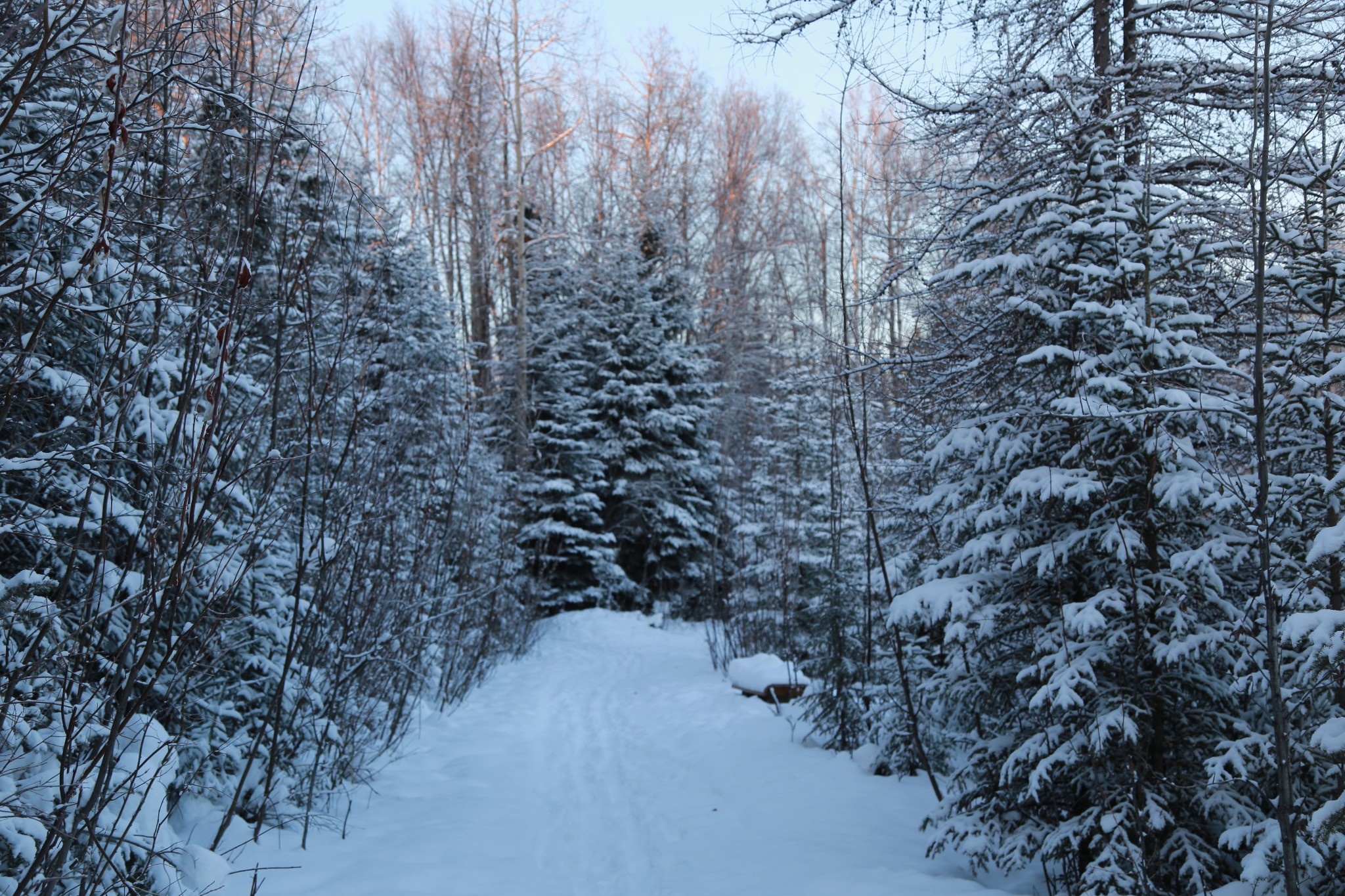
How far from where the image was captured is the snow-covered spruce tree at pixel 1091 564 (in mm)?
3484

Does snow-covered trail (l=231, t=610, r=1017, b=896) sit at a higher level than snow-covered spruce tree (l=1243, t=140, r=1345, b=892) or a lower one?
lower

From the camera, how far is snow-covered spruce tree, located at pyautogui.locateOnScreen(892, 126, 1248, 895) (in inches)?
137

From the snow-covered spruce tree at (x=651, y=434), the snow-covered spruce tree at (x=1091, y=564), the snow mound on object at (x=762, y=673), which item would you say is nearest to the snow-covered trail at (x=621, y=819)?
the snow mound on object at (x=762, y=673)

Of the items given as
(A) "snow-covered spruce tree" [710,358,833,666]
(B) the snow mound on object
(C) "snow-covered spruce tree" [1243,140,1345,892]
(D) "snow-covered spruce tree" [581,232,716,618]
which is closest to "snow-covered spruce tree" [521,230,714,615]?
(D) "snow-covered spruce tree" [581,232,716,618]

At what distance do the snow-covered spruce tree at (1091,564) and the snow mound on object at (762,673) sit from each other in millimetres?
4203

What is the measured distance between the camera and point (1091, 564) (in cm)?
385

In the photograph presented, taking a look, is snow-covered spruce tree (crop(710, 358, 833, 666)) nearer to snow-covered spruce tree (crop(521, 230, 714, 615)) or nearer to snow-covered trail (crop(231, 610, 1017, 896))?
snow-covered trail (crop(231, 610, 1017, 896))

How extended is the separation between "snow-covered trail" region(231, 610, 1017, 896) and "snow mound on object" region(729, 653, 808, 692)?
10.3 inches

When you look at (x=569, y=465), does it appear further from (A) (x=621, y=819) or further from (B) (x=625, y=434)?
(A) (x=621, y=819)

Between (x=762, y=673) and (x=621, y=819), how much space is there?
3.64 metres

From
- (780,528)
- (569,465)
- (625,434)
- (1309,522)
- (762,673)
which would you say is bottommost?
(762,673)

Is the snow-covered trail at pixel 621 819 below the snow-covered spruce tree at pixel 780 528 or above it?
below

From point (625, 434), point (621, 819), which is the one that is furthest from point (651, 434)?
point (621, 819)

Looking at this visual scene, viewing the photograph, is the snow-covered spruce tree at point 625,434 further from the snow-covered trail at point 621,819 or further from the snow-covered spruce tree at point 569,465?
the snow-covered trail at point 621,819
